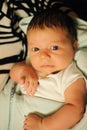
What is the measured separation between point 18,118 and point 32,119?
0.26ft

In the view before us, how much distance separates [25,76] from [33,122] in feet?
0.58

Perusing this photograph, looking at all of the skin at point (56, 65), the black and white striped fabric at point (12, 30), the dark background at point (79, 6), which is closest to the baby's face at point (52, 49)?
the skin at point (56, 65)

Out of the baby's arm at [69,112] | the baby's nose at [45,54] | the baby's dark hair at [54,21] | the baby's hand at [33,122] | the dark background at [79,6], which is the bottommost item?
the baby's hand at [33,122]

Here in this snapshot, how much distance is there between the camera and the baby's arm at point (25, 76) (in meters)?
1.19

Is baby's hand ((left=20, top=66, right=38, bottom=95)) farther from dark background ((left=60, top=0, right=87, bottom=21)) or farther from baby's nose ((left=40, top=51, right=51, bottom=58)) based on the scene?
dark background ((left=60, top=0, right=87, bottom=21))

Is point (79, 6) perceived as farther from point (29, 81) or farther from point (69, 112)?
point (69, 112)

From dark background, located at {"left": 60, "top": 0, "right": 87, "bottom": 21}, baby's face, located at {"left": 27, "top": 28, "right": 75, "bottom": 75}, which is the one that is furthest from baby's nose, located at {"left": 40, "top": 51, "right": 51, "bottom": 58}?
dark background, located at {"left": 60, "top": 0, "right": 87, "bottom": 21}

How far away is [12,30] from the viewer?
1274 millimetres

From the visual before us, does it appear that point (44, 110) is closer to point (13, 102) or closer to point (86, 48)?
point (13, 102)

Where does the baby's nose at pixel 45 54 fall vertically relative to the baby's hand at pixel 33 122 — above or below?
above

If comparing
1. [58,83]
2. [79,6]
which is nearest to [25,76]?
[58,83]

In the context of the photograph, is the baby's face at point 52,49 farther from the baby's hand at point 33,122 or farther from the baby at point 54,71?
the baby's hand at point 33,122

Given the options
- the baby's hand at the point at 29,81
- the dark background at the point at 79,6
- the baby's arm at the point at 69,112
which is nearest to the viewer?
the baby's arm at the point at 69,112

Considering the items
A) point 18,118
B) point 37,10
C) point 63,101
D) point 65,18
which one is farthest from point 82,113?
point 37,10
